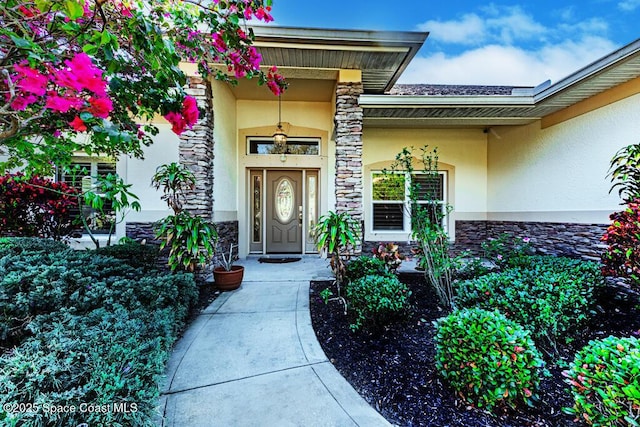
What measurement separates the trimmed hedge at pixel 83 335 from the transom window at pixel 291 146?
430 centimetres

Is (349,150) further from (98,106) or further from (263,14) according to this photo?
(98,106)

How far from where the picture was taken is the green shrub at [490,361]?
5.45 feet

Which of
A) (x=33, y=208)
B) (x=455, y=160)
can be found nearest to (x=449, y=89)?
(x=455, y=160)

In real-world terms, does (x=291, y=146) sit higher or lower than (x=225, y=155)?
higher

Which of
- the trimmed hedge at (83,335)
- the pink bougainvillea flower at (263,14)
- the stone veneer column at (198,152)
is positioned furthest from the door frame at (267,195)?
the pink bougainvillea flower at (263,14)

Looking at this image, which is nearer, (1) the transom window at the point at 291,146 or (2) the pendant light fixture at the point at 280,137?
(2) the pendant light fixture at the point at 280,137

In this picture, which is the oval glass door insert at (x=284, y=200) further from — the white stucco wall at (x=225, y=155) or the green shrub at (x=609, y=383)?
the green shrub at (x=609, y=383)

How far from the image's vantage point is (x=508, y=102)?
15.2 ft

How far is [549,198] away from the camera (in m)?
4.91

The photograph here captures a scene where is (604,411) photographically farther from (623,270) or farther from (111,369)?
(111,369)

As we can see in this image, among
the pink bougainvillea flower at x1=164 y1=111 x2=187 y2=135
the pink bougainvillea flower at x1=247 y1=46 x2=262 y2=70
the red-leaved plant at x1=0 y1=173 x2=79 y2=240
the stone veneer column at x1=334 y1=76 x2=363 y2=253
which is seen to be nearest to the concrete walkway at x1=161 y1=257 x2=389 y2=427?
the pink bougainvillea flower at x1=164 y1=111 x2=187 y2=135

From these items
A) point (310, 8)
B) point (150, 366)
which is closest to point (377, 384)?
point (150, 366)

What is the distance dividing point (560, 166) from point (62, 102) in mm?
6382

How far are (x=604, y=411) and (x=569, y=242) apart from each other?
167 inches
